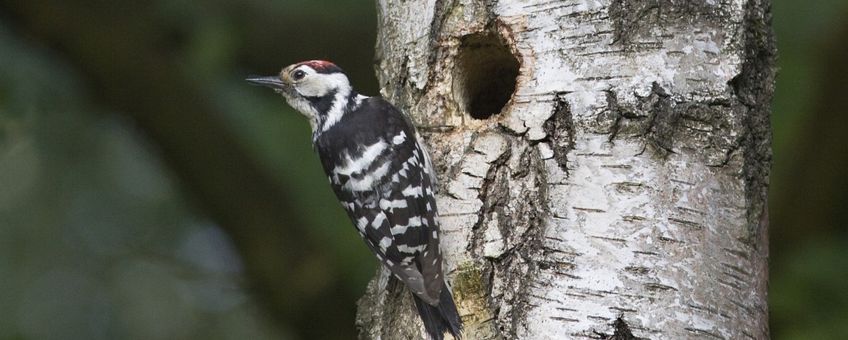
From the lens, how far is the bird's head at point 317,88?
3799mm

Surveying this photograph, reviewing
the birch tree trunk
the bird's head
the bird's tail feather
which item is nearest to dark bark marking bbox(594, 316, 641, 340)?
the birch tree trunk

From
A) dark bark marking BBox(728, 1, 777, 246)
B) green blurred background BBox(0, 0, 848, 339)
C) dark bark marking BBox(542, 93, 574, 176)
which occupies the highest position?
dark bark marking BBox(728, 1, 777, 246)

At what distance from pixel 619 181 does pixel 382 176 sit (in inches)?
36.1

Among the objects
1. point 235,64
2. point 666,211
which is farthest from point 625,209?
point 235,64

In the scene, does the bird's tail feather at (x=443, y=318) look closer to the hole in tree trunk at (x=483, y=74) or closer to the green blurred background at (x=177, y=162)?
the hole in tree trunk at (x=483, y=74)

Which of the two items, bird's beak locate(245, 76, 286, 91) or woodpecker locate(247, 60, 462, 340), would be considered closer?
woodpecker locate(247, 60, 462, 340)

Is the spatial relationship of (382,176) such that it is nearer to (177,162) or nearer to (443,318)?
(443,318)

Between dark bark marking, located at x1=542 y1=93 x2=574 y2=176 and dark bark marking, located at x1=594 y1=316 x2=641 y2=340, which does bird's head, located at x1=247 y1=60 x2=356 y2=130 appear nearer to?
dark bark marking, located at x1=542 y1=93 x2=574 y2=176

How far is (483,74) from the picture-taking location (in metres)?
3.42

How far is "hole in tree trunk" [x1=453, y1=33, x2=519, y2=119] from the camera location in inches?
125

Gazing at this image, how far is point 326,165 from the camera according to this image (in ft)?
11.7

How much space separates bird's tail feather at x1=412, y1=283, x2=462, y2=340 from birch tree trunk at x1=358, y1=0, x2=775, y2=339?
0.12ft

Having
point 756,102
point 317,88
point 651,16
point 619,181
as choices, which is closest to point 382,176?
point 317,88

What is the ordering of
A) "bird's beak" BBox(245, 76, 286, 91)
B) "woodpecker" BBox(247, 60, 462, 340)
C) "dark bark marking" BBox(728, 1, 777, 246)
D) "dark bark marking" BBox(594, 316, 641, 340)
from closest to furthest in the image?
"dark bark marking" BBox(594, 316, 641, 340) → "dark bark marking" BBox(728, 1, 777, 246) → "woodpecker" BBox(247, 60, 462, 340) → "bird's beak" BBox(245, 76, 286, 91)
